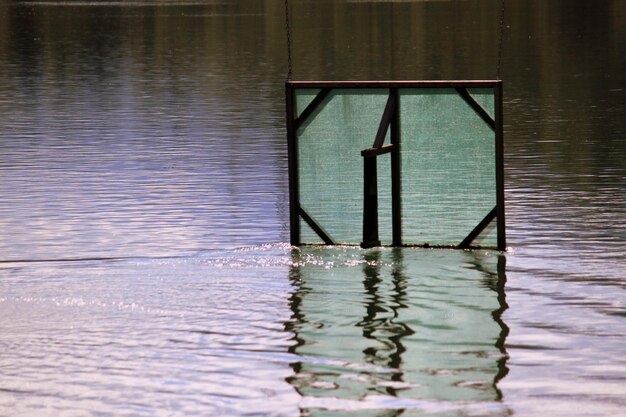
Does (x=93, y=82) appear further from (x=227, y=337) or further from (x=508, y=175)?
(x=227, y=337)

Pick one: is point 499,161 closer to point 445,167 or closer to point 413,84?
point 445,167

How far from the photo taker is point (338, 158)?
16.8 meters

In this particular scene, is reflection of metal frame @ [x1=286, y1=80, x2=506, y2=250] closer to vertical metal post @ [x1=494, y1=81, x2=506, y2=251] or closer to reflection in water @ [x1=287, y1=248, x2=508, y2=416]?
vertical metal post @ [x1=494, y1=81, x2=506, y2=251]

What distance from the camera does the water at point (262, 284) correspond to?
1073 centimetres

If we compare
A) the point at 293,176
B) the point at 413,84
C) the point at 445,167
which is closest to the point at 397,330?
the point at 445,167

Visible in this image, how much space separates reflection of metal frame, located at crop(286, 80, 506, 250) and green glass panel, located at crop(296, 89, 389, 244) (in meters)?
0.08

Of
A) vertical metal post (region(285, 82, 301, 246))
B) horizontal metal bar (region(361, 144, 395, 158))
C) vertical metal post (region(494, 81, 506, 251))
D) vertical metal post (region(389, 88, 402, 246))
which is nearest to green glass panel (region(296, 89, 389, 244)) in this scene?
vertical metal post (region(285, 82, 301, 246))

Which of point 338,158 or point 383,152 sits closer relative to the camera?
point 383,152

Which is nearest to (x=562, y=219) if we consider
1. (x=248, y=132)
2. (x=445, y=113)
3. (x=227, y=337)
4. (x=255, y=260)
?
(x=445, y=113)

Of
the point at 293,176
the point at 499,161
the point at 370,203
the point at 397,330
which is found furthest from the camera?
the point at 293,176

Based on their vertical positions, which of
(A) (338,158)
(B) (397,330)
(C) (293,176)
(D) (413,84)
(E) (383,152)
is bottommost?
(B) (397,330)

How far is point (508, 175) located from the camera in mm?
22750

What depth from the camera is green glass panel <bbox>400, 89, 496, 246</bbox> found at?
53.4 ft

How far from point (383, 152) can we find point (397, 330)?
392 centimetres
